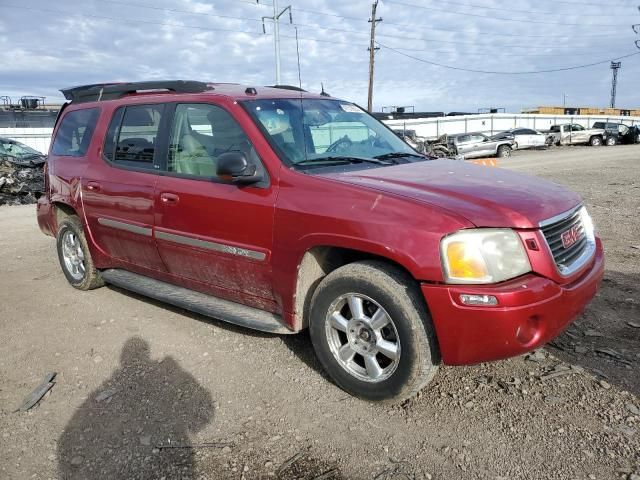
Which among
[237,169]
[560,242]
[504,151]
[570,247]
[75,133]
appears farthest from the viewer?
[504,151]

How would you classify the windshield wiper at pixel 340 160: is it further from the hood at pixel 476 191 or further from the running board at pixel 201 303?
the running board at pixel 201 303

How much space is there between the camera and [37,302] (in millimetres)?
5297

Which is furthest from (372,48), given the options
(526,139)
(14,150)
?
(14,150)

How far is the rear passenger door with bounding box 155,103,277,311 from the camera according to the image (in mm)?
3578

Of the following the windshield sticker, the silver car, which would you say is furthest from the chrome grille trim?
→ the silver car

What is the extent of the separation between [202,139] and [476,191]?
207 cm

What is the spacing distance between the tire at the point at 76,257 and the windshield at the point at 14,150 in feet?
40.4

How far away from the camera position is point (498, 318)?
2729 millimetres

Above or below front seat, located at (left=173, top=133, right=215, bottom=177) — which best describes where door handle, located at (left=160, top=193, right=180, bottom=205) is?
below

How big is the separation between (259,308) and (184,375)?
2.24 feet

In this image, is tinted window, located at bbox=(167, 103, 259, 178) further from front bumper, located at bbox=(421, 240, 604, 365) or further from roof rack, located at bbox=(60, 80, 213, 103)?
front bumper, located at bbox=(421, 240, 604, 365)

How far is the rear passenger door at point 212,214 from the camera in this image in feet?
11.7

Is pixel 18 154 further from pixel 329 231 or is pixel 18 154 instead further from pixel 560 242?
pixel 560 242

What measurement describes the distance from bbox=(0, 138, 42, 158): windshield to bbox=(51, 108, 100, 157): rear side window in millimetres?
12152
